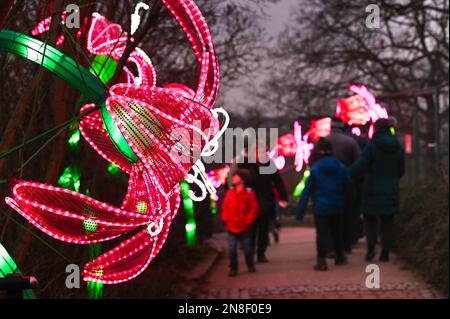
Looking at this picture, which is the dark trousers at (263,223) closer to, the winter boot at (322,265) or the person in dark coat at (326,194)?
the person in dark coat at (326,194)

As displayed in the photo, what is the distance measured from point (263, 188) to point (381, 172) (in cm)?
199

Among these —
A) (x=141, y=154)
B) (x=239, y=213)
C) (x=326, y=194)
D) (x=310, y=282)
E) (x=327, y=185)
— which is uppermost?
(x=141, y=154)

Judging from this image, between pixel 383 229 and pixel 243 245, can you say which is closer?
pixel 383 229

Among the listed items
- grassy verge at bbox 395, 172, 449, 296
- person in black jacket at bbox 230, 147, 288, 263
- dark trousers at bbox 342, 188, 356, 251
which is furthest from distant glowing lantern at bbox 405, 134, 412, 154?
person in black jacket at bbox 230, 147, 288, 263

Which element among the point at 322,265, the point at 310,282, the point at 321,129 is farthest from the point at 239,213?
the point at 321,129

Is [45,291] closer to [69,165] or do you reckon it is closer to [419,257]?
[69,165]

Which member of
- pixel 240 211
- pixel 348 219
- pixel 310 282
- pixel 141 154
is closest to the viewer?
pixel 141 154

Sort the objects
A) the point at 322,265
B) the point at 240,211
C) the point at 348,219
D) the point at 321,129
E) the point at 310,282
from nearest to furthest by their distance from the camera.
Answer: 1. the point at 310,282
2. the point at 322,265
3. the point at 240,211
4. the point at 348,219
5. the point at 321,129

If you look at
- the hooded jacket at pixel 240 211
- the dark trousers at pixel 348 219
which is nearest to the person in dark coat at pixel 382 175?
the dark trousers at pixel 348 219

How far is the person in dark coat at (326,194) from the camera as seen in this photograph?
33.2ft

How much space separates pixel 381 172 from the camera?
10242mm

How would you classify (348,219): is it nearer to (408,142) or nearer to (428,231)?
(428,231)

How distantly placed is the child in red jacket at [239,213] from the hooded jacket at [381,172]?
1.39 metres

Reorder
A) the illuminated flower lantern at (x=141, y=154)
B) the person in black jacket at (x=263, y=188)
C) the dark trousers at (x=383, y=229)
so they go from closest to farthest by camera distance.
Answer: the illuminated flower lantern at (x=141, y=154) < the dark trousers at (x=383, y=229) < the person in black jacket at (x=263, y=188)
